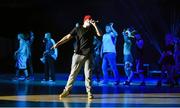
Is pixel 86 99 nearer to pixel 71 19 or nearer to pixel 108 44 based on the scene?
pixel 108 44

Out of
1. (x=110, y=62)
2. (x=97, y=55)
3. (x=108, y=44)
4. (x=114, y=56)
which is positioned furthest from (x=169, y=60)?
(x=97, y=55)

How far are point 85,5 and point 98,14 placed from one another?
3.64ft

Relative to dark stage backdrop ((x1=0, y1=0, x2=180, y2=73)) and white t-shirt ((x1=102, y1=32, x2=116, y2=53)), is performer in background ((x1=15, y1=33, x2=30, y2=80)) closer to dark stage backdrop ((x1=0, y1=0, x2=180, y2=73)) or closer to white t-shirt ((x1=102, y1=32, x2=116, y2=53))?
white t-shirt ((x1=102, y1=32, x2=116, y2=53))

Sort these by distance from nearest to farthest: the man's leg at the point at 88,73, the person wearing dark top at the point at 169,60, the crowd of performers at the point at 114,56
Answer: the man's leg at the point at 88,73 → the person wearing dark top at the point at 169,60 → the crowd of performers at the point at 114,56

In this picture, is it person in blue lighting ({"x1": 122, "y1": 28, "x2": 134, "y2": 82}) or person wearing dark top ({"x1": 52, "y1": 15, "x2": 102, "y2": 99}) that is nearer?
person wearing dark top ({"x1": 52, "y1": 15, "x2": 102, "y2": 99})

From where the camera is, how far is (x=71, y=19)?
31.0 metres

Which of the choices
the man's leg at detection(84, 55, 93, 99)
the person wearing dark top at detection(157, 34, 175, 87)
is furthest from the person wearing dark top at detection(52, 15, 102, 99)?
the person wearing dark top at detection(157, 34, 175, 87)

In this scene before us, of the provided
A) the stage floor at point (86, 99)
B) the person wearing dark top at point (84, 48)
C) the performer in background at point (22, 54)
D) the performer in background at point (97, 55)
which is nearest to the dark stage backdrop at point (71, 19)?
the performer in background at point (97, 55)

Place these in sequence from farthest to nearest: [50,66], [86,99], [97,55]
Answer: [50,66], [97,55], [86,99]

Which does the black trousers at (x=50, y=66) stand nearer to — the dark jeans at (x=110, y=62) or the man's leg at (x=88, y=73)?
the dark jeans at (x=110, y=62)

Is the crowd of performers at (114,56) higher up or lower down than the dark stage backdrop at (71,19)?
lower down

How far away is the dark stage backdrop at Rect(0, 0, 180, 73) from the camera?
28797 millimetres

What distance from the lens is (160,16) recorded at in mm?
29516

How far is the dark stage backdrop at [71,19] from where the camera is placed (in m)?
28.8
